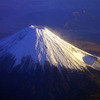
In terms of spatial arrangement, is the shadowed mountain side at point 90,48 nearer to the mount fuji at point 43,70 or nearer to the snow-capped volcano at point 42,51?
the snow-capped volcano at point 42,51

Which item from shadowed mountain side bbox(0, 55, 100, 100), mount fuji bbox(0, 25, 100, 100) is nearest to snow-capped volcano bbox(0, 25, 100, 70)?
mount fuji bbox(0, 25, 100, 100)

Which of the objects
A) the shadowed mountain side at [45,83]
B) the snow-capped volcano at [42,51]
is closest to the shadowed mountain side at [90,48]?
the snow-capped volcano at [42,51]

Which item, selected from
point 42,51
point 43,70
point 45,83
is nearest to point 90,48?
point 42,51

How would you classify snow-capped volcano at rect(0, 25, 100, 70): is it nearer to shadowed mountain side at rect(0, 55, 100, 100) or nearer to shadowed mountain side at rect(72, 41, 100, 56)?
shadowed mountain side at rect(0, 55, 100, 100)

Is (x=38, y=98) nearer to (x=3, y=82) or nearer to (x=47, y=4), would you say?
(x=3, y=82)

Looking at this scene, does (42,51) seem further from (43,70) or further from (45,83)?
(45,83)

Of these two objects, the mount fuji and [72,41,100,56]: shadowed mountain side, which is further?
[72,41,100,56]: shadowed mountain side

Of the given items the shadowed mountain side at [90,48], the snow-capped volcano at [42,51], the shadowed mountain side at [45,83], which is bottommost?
the shadowed mountain side at [45,83]

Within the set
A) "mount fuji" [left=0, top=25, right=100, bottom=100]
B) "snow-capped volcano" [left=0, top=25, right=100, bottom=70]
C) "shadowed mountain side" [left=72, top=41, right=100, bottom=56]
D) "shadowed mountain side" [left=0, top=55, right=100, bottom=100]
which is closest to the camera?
"shadowed mountain side" [left=0, top=55, right=100, bottom=100]
